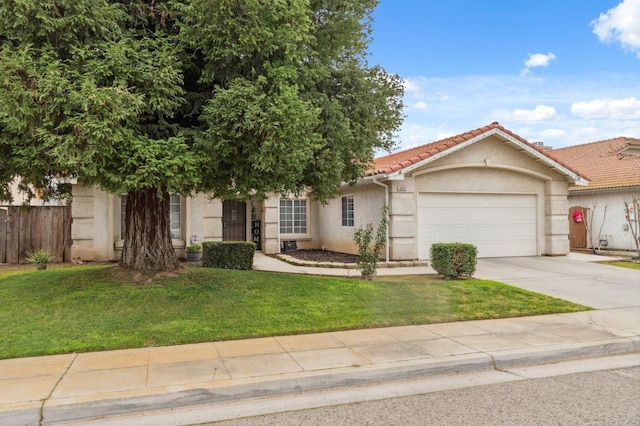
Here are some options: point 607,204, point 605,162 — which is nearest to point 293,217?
point 607,204

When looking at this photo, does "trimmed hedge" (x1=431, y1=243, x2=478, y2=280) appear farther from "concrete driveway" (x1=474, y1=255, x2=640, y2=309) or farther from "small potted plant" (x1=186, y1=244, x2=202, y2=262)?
"small potted plant" (x1=186, y1=244, x2=202, y2=262)

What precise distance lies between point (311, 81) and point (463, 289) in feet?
17.6

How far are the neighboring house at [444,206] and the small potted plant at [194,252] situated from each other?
0.52 meters

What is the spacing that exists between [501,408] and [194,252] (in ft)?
38.5

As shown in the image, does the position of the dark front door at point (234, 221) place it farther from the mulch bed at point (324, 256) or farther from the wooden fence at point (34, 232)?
the wooden fence at point (34, 232)

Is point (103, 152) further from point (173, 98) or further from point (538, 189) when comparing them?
point (538, 189)

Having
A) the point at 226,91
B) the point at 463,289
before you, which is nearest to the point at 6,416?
the point at 226,91

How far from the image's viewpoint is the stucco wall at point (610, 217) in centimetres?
1892

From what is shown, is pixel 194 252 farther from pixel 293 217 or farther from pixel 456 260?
pixel 456 260

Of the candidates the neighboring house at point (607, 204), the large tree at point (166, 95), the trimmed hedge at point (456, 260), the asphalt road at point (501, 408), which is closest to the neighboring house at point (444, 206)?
the trimmed hedge at point (456, 260)

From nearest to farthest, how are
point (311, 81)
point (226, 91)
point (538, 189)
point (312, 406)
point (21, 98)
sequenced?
point (312, 406), point (21, 98), point (226, 91), point (311, 81), point (538, 189)

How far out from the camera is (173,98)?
7.42 meters

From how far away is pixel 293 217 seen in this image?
1972cm

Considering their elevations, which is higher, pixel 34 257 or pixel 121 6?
pixel 121 6
